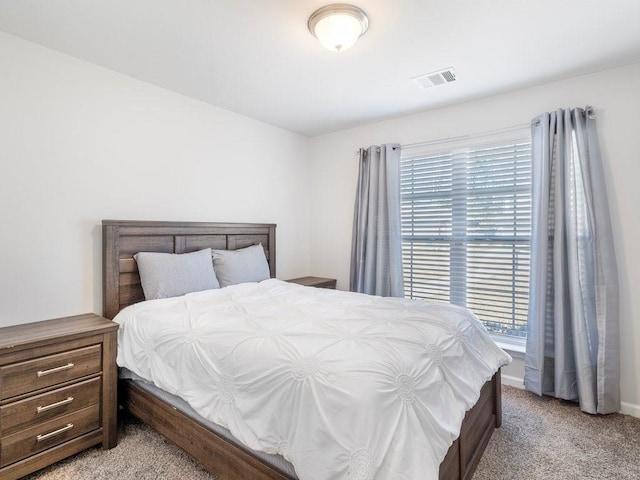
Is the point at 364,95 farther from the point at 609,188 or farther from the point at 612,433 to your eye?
the point at 612,433

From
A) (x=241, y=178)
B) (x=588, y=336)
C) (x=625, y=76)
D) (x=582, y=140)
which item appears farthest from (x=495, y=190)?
(x=241, y=178)

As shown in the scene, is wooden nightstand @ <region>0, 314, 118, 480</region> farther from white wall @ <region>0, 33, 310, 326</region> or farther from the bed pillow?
the bed pillow

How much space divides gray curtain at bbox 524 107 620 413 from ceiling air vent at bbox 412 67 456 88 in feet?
2.61

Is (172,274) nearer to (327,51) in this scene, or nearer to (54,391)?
(54,391)

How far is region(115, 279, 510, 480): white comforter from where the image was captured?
111cm

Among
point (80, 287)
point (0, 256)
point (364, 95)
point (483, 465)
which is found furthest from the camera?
point (364, 95)

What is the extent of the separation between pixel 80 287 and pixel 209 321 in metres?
1.13

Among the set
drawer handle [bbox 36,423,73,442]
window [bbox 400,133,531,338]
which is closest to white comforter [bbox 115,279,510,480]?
drawer handle [bbox 36,423,73,442]

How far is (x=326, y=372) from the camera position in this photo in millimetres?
1243

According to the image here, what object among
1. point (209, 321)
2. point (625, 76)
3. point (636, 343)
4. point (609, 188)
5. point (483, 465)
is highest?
point (625, 76)

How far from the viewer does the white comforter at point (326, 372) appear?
1.11 metres

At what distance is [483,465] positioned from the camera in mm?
1831

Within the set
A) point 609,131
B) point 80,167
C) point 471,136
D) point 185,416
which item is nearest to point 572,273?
point 609,131

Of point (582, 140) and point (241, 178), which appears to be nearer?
point (582, 140)
